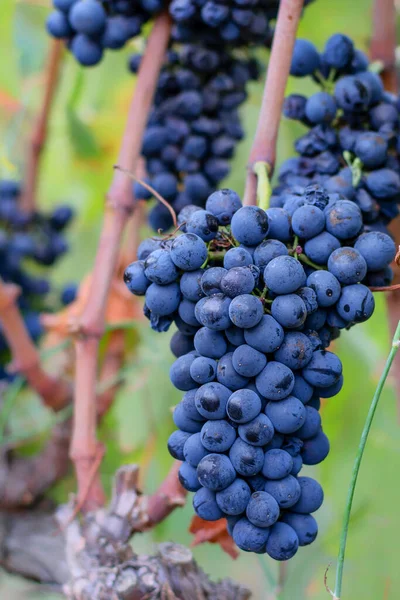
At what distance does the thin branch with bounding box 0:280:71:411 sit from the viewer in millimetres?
1255

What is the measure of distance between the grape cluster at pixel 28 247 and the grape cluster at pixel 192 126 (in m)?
0.60

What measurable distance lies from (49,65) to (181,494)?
1.19m

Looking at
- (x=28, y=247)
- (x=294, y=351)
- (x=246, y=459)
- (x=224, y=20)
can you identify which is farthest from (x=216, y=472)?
(x=28, y=247)

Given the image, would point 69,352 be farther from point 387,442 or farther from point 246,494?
point 246,494

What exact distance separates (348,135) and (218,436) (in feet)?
1.46

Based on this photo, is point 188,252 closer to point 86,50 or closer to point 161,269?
point 161,269

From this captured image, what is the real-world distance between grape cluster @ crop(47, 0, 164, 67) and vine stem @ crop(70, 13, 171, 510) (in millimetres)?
36

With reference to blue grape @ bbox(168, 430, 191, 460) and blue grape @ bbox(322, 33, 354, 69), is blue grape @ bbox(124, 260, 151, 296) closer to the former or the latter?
blue grape @ bbox(168, 430, 191, 460)

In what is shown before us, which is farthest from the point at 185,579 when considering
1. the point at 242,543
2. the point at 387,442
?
the point at 387,442

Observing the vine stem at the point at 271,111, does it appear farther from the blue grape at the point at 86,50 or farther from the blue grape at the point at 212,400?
the blue grape at the point at 86,50

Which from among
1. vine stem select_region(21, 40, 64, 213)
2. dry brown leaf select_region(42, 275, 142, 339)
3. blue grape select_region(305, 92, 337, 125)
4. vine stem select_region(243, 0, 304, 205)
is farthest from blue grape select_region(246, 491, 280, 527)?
vine stem select_region(21, 40, 64, 213)

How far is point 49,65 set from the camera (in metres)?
1.59

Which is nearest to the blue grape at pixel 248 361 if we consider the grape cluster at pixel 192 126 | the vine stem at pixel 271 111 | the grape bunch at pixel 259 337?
the grape bunch at pixel 259 337

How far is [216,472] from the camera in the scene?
57cm
